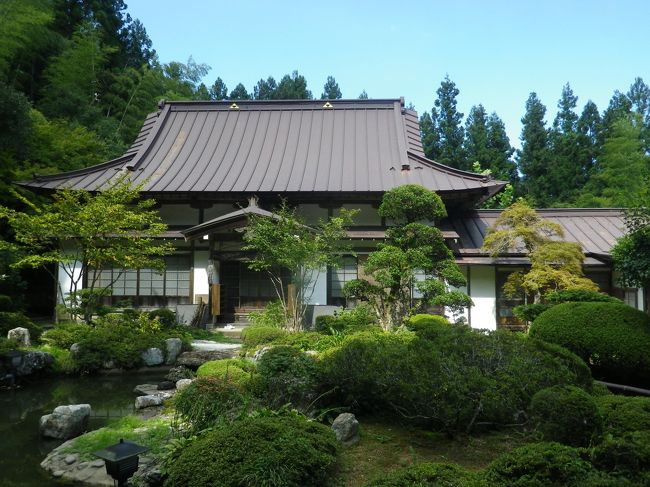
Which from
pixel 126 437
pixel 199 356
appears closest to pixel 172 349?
pixel 199 356

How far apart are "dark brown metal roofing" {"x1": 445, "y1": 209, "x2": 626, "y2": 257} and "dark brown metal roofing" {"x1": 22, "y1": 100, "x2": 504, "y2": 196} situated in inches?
71.8

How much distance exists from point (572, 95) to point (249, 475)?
4357 cm

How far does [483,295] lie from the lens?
16.2 m

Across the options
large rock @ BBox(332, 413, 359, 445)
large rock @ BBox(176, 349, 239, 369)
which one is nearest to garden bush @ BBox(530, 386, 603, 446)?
large rock @ BBox(332, 413, 359, 445)

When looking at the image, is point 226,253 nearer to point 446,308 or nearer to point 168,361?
point 168,361

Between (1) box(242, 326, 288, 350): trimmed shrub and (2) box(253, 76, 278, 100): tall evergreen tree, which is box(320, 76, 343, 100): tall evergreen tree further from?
(1) box(242, 326, 288, 350): trimmed shrub

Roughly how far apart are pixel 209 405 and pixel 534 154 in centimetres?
3618

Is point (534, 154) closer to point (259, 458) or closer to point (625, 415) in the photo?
point (625, 415)

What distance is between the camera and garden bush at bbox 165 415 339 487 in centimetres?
403

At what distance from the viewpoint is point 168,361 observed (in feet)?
37.0

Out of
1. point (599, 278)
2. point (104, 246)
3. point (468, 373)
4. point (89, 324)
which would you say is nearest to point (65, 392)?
point (89, 324)

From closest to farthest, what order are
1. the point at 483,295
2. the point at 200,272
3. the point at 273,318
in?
1. the point at 273,318
2. the point at 483,295
3. the point at 200,272

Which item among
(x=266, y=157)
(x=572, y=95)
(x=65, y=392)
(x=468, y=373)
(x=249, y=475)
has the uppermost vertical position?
(x=572, y=95)

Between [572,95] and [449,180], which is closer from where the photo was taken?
[449,180]
